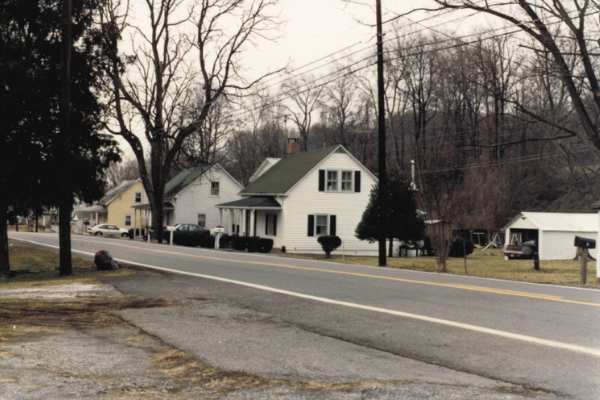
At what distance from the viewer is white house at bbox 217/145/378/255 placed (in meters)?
40.7

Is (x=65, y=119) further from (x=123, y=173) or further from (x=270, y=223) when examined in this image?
(x=123, y=173)

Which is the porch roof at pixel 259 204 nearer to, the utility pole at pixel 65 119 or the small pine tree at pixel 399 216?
the small pine tree at pixel 399 216

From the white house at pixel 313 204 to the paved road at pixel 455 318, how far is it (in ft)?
79.1

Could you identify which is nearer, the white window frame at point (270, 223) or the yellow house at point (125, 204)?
the white window frame at point (270, 223)

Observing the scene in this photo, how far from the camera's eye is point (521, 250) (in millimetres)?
37875

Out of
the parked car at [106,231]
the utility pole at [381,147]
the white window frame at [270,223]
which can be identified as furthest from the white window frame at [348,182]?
the parked car at [106,231]

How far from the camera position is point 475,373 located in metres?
6.31

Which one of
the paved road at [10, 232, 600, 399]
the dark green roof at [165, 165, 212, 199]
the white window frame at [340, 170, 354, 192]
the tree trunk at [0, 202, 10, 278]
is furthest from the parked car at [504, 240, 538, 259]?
the dark green roof at [165, 165, 212, 199]

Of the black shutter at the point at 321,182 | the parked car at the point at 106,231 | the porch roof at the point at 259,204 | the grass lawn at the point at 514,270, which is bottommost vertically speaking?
the grass lawn at the point at 514,270

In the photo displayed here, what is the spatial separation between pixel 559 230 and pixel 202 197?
34179mm

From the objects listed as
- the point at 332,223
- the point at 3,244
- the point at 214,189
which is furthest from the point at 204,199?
the point at 3,244

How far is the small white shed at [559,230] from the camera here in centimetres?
3638

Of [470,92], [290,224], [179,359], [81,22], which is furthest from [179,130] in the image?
[179,359]

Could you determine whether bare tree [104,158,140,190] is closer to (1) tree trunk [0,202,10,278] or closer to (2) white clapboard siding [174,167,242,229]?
(2) white clapboard siding [174,167,242,229]
